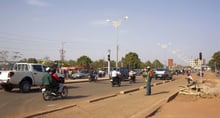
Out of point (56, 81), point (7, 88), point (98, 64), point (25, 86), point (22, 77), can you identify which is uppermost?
point (98, 64)

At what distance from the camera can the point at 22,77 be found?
915 inches

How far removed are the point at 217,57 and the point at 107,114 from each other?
115m

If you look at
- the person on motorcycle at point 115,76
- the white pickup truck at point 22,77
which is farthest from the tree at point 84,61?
the white pickup truck at point 22,77

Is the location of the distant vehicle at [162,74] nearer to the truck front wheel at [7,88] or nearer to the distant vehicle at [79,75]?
the distant vehicle at [79,75]

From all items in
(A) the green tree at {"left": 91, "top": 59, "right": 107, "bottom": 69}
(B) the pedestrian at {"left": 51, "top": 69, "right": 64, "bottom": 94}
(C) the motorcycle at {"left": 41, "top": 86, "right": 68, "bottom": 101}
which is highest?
(A) the green tree at {"left": 91, "top": 59, "right": 107, "bottom": 69}

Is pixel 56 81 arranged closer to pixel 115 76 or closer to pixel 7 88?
pixel 7 88

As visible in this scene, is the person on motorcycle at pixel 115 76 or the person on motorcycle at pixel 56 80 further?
the person on motorcycle at pixel 115 76

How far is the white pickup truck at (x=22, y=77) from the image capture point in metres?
22.6

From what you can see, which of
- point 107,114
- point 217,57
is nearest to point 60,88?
point 107,114

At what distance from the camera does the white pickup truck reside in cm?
2262

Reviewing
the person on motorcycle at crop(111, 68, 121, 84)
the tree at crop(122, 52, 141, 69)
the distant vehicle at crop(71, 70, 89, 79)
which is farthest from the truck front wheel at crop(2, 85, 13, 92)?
the tree at crop(122, 52, 141, 69)

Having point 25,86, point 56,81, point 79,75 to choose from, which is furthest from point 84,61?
point 56,81

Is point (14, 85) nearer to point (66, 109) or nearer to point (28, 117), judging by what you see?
point (66, 109)

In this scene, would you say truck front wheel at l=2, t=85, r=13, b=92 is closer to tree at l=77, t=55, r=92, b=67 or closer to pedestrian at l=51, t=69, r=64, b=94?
pedestrian at l=51, t=69, r=64, b=94
